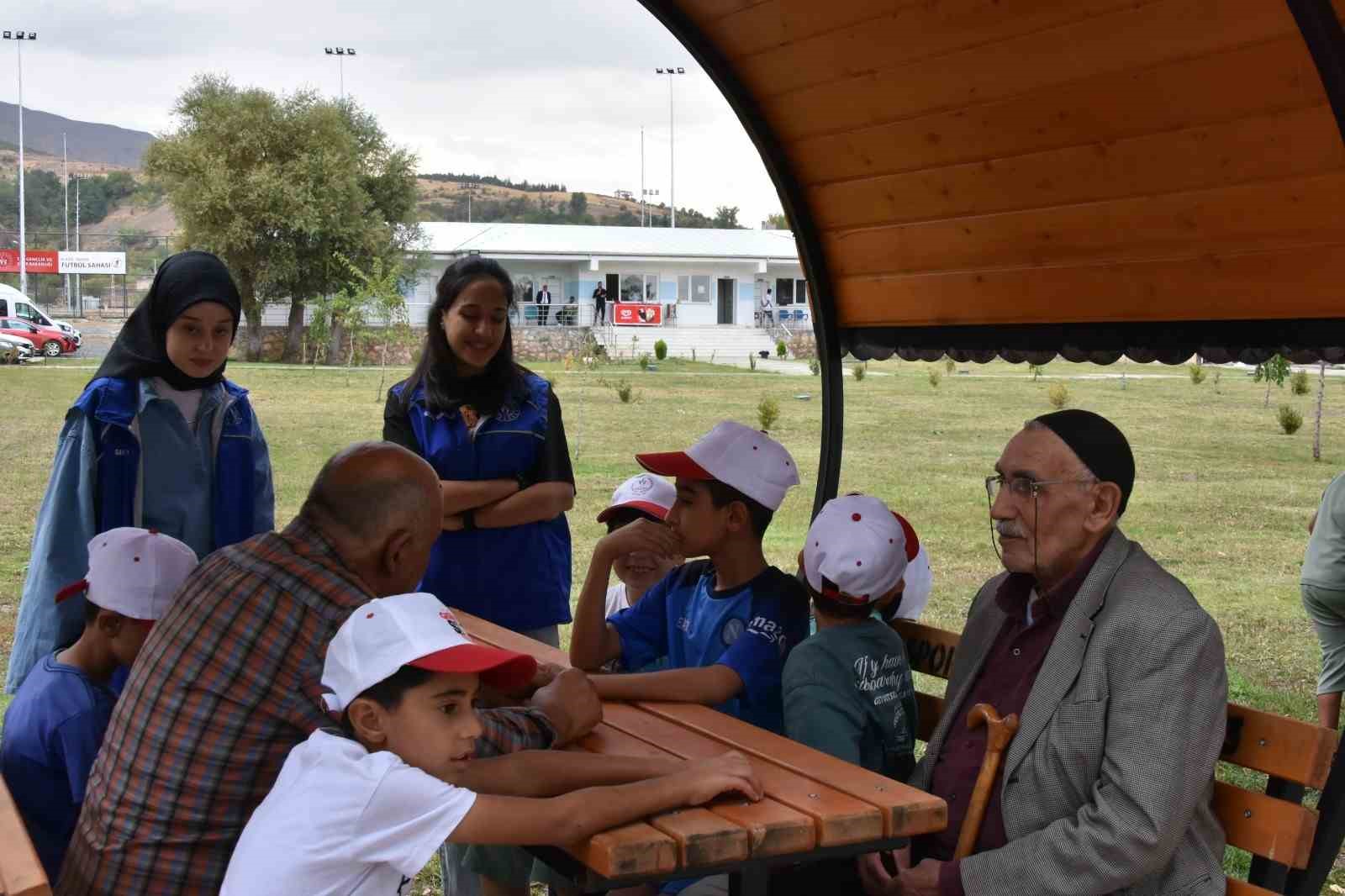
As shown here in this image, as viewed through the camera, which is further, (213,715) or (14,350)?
(14,350)

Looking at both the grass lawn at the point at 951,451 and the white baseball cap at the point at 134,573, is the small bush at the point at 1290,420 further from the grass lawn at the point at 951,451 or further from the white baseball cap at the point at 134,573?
the white baseball cap at the point at 134,573

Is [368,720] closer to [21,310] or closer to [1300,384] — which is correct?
[1300,384]

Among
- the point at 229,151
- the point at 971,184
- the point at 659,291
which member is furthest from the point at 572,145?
the point at 971,184

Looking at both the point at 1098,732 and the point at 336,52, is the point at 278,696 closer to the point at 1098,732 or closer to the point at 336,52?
the point at 1098,732

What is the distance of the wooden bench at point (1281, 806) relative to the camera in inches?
110

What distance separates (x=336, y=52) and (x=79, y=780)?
62.3m

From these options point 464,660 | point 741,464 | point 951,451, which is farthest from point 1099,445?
point 951,451

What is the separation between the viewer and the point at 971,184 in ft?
15.6

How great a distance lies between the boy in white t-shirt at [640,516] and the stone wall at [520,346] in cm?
3422

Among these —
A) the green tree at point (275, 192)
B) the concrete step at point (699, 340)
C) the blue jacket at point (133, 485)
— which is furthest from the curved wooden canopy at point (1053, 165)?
the green tree at point (275, 192)

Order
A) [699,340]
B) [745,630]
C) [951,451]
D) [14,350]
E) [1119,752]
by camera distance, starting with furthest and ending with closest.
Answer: [699,340] → [14,350] → [951,451] → [745,630] → [1119,752]

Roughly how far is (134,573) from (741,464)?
1.39 m

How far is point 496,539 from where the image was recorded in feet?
14.3

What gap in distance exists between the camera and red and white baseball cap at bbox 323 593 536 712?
2.26 metres
